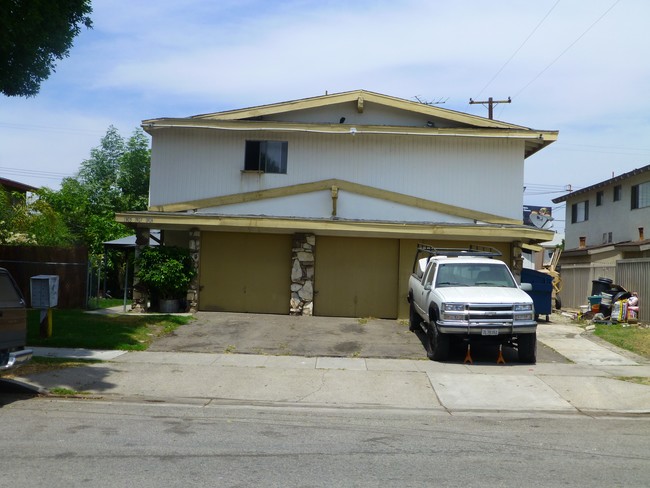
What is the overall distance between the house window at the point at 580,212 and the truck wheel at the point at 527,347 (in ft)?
85.2

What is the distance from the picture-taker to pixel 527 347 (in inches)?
520

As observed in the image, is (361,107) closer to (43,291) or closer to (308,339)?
(308,339)

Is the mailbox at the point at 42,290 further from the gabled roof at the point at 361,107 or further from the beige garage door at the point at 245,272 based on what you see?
the gabled roof at the point at 361,107

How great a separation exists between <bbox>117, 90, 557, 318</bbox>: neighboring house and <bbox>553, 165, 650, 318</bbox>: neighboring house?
13.3 feet

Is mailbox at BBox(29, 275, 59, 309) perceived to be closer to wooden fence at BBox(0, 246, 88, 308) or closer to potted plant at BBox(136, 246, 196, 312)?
potted plant at BBox(136, 246, 196, 312)

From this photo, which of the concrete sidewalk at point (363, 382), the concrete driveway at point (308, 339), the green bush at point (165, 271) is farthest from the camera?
the green bush at point (165, 271)

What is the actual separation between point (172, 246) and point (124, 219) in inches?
63.5

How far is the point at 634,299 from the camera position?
1842cm

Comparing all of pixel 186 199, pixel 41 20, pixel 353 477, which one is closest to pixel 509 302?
pixel 353 477

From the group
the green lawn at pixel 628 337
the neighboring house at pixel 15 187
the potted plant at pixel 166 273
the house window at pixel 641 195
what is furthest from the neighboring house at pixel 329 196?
the neighboring house at pixel 15 187

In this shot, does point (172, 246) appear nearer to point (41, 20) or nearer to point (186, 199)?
point (186, 199)

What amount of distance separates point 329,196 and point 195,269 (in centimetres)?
442

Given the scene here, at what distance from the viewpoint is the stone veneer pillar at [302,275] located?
1947cm

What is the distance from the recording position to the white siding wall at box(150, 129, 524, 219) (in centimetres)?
2123
